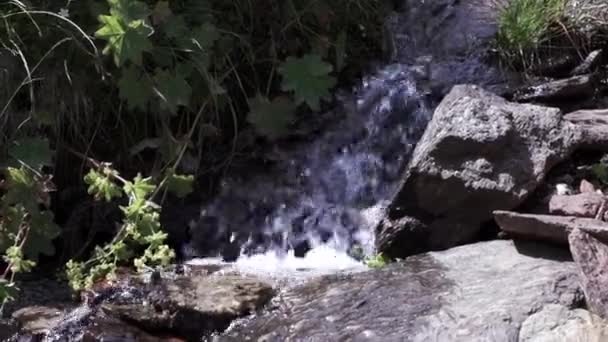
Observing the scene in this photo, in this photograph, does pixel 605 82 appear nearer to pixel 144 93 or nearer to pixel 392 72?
pixel 392 72

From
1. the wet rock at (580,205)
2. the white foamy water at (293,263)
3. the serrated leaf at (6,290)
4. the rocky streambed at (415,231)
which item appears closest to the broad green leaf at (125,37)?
the rocky streambed at (415,231)

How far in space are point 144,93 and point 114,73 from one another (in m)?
0.25

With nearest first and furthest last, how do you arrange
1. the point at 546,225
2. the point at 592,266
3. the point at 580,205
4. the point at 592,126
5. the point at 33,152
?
the point at 592,266
the point at 546,225
the point at 580,205
the point at 33,152
the point at 592,126

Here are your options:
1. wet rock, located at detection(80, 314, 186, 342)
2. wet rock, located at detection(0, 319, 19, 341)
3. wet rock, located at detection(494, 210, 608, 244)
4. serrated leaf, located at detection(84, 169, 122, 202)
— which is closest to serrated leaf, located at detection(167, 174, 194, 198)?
serrated leaf, located at detection(84, 169, 122, 202)

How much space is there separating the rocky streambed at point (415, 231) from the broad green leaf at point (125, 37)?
871 mm

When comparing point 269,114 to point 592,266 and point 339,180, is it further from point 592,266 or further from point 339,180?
point 592,266

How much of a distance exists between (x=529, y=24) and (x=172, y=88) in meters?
1.91

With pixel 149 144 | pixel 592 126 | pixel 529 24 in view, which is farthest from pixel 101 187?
pixel 529 24

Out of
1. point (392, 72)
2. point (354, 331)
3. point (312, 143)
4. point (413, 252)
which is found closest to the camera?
point (354, 331)

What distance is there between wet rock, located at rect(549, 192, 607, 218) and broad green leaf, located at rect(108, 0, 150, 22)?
1.94 meters

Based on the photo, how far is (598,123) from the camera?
4543 millimetres

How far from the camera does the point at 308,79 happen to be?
4.82m

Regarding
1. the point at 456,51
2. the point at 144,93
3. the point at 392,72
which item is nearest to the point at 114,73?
the point at 144,93

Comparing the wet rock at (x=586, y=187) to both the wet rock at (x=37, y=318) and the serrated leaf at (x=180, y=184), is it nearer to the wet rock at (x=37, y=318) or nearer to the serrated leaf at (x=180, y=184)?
the serrated leaf at (x=180, y=184)
